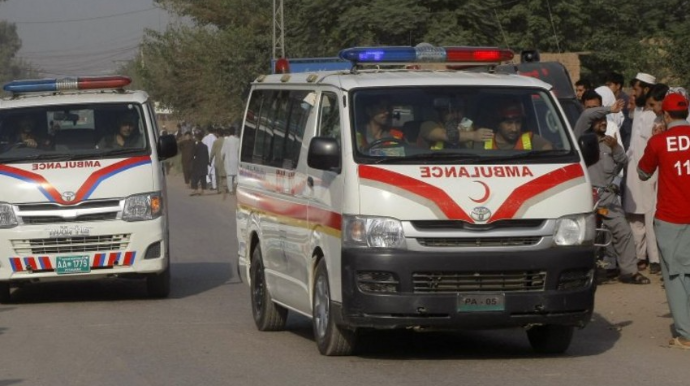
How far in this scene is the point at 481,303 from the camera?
376 inches

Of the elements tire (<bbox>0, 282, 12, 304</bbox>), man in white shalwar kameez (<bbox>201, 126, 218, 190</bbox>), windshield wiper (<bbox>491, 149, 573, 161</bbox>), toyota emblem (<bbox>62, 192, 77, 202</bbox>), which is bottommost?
man in white shalwar kameez (<bbox>201, 126, 218, 190</bbox>)

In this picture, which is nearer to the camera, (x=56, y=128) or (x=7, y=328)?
(x=7, y=328)

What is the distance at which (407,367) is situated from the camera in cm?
984

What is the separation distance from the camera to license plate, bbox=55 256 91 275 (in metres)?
14.6

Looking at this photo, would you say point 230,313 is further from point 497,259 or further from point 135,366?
point 497,259

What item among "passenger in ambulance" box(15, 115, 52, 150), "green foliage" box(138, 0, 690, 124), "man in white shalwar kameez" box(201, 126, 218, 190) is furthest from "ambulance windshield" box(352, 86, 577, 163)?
"man in white shalwar kameez" box(201, 126, 218, 190)

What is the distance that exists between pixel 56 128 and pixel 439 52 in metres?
5.60

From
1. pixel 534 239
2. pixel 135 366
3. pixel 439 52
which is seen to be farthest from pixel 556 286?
pixel 135 366

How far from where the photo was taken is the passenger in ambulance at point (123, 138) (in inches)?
596

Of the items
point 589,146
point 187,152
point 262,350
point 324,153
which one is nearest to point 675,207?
point 589,146

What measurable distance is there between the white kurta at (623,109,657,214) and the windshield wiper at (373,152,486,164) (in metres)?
5.36

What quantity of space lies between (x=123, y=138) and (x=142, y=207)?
0.84m

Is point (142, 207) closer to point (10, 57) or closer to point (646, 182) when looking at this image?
point (646, 182)

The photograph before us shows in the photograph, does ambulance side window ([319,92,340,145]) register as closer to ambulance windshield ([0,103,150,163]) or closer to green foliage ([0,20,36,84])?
ambulance windshield ([0,103,150,163])
